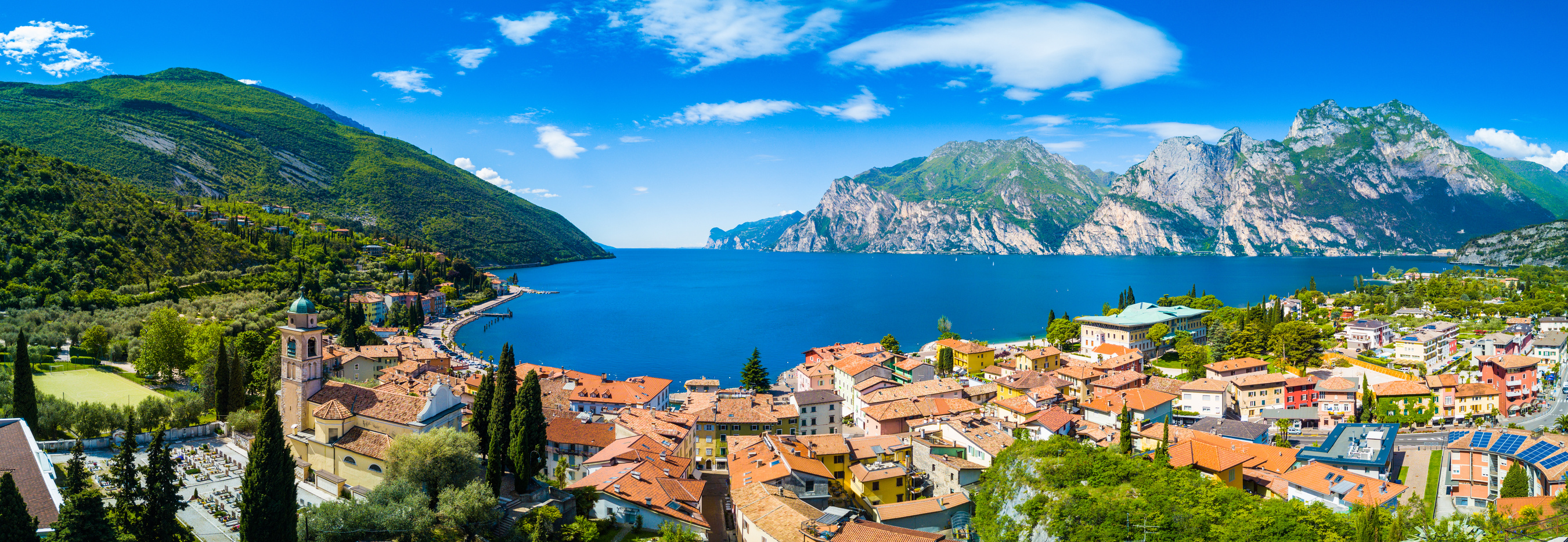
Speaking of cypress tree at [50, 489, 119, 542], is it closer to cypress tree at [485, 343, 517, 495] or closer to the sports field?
cypress tree at [485, 343, 517, 495]

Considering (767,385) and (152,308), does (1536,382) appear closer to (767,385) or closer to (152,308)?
(767,385)

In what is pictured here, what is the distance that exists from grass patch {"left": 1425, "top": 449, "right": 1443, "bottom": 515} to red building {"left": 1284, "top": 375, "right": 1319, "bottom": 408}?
8.75 meters

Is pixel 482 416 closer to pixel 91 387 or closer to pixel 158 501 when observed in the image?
pixel 158 501

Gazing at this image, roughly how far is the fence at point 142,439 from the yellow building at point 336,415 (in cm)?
363

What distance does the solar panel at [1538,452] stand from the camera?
28.2 m

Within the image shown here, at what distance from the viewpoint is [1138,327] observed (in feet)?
199

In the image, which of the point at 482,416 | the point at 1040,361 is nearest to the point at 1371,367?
the point at 1040,361

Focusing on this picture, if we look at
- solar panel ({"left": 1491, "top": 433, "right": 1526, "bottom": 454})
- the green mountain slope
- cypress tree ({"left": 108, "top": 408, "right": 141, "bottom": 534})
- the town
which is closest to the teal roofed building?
the town

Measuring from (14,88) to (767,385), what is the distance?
176643 mm

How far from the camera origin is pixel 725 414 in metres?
35.6

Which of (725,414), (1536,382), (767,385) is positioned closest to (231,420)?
(725,414)

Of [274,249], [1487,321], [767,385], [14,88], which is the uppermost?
[14,88]

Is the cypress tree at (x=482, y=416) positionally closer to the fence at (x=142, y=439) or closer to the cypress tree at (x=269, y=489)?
the cypress tree at (x=269, y=489)

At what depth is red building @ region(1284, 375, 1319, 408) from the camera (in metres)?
43.2
